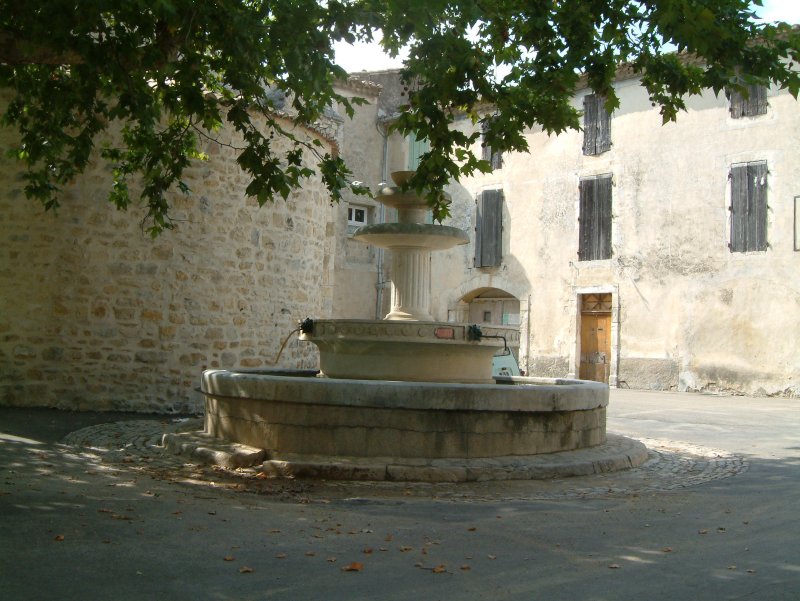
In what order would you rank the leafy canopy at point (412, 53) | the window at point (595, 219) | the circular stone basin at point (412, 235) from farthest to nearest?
the window at point (595, 219)
the circular stone basin at point (412, 235)
the leafy canopy at point (412, 53)

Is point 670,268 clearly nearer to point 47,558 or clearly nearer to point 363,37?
point 363,37

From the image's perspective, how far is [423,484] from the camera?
601 centimetres

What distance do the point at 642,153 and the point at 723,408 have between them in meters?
8.62

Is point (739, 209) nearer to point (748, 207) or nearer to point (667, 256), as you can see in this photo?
point (748, 207)

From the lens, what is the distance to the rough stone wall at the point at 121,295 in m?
10.3

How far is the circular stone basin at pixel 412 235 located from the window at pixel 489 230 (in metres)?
15.0

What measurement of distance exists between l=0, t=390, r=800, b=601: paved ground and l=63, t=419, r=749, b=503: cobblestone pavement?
0.11ft

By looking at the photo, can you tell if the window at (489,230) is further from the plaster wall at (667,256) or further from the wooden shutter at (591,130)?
the wooden shutter at (591,130)

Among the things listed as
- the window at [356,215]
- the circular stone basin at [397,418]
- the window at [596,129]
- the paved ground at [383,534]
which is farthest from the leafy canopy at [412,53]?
the window at [356,215]

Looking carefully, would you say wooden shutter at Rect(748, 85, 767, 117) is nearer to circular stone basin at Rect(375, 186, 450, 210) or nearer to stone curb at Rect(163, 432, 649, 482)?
circular stone basin at Rect(375, 186, 450, 210)

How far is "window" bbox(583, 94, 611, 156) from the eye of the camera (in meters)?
21.5

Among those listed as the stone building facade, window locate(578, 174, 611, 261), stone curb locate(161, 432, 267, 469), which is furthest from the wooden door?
stone curb locate(161, 432, 267, 469)

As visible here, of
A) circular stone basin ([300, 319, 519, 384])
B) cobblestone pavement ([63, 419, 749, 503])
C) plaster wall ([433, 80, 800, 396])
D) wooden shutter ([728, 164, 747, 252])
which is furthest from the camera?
wooden shutter ([728, 164, 747, 252])

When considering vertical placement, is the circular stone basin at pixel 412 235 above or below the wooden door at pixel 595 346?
above
